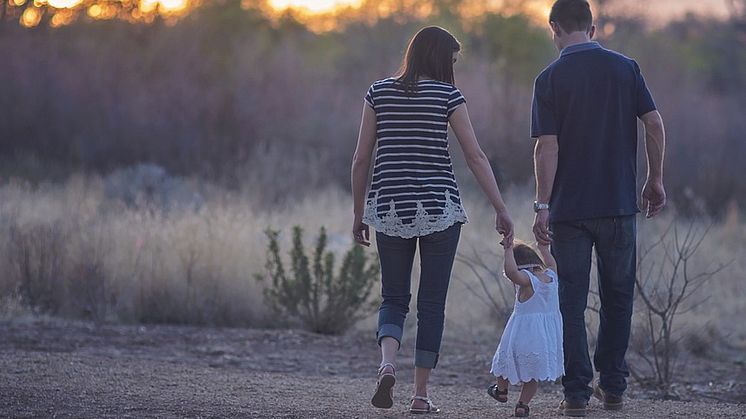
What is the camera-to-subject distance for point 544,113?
5.57m

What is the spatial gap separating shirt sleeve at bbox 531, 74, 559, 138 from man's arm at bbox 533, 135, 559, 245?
3 cm

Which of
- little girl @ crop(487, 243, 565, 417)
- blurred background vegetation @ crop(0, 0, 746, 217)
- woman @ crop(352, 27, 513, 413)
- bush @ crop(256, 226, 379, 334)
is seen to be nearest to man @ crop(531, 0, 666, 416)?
little girl @ crop(487, 243, 565, 417)

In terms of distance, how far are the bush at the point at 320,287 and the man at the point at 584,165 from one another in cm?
453

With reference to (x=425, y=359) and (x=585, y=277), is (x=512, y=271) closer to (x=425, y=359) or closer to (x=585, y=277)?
(x=585, y=277)

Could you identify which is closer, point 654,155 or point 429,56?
point 429,56

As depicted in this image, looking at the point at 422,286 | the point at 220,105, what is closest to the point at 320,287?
the point at 422,286

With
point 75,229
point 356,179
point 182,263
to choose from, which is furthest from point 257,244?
point 356,179

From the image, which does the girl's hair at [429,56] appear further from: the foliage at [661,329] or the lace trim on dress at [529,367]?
the foliage at [661,329]

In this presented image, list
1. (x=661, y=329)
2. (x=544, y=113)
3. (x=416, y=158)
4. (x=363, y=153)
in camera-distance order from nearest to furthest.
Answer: (x=416, y=158) → (x=363, y=153) → (x=544, y=113) → (x=661, y=329)

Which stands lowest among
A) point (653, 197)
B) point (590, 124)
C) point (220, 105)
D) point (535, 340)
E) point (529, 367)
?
point (529, 367)

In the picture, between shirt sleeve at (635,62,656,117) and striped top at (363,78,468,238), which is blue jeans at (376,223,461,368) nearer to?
striped top at (363,78,468,238)

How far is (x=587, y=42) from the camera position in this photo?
220 inches

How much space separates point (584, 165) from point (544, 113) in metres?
0.31

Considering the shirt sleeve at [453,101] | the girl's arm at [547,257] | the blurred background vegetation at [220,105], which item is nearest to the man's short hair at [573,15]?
the shirt sleeve at [453,101]
